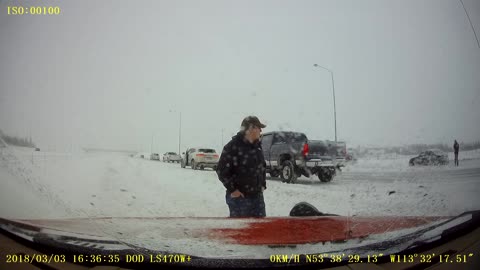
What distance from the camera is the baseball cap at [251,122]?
1830 mm

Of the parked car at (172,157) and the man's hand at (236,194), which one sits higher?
the parked car at (172,157)

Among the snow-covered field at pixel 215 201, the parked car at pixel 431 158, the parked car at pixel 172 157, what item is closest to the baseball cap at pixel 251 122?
the snow-covered field at pixel 215 201

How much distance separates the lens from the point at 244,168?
1.96m

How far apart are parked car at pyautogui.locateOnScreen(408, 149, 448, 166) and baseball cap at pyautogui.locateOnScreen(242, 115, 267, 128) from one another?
4.40ft

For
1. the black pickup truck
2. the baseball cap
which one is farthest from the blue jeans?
the baseball cap

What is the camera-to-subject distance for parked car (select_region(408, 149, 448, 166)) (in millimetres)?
Answer: 2033

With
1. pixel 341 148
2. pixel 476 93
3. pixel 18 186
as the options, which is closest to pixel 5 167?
pixel 18 186

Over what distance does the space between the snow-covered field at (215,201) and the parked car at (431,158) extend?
0.09m

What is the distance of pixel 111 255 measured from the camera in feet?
4.30

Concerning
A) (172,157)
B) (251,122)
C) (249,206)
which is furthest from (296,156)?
(172,157)

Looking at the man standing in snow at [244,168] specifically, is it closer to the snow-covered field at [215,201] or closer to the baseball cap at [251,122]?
the baseball cap at [251,122]

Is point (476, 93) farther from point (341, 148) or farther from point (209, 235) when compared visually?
point (209, 235)

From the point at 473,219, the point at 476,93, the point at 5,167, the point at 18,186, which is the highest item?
the point at 476,93

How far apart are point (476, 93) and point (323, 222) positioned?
4.88 ft
